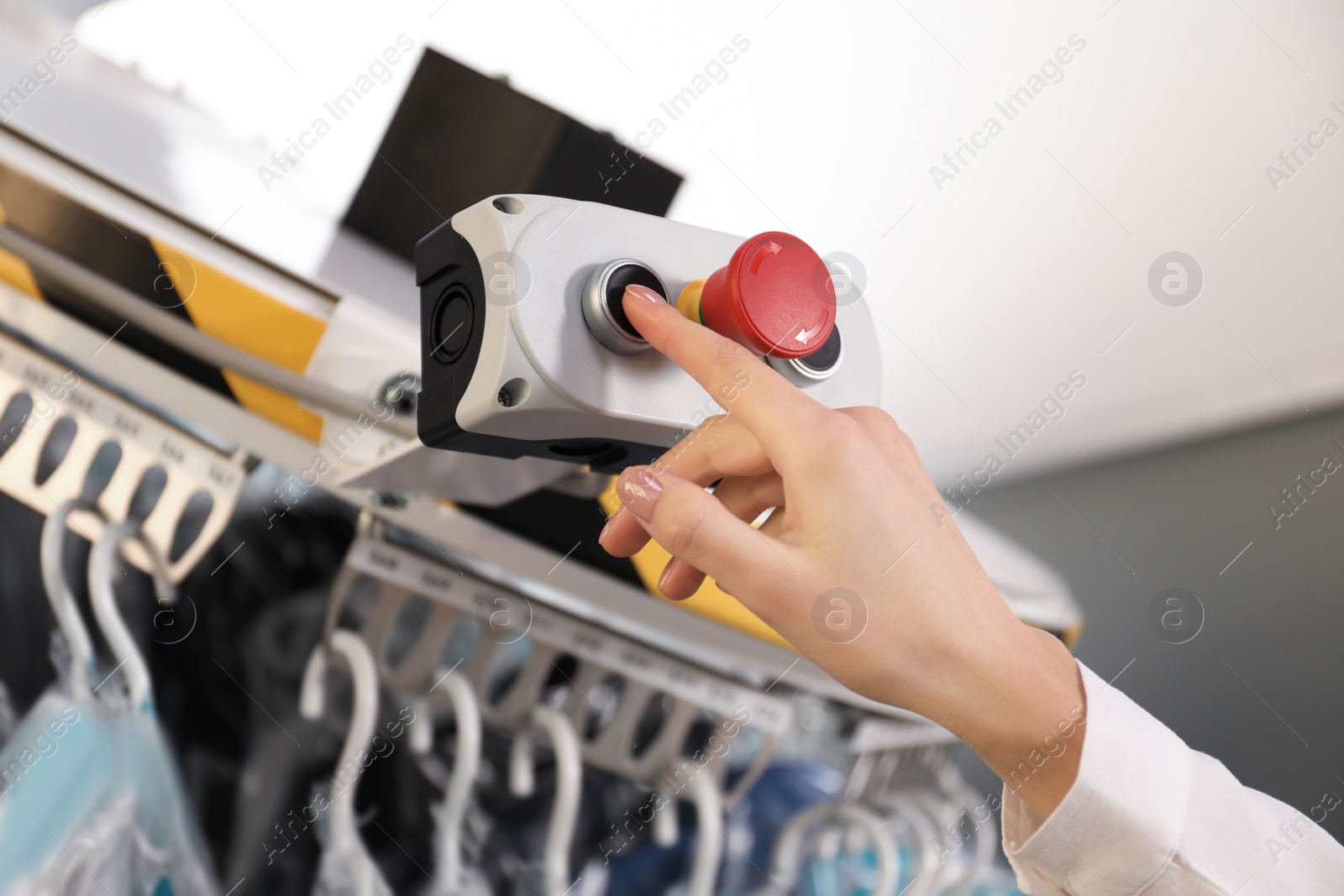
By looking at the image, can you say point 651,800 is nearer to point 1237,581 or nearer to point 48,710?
point 48,710

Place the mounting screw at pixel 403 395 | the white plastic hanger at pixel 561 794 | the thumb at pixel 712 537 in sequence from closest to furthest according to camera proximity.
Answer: the thumb at pixel 712 537 → the mounting screw at pixel 403 395 → the white plastic hanger at pixel 561 794

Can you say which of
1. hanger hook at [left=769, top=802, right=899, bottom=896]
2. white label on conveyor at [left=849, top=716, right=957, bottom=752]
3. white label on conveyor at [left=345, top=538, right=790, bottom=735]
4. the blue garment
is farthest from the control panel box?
white label on conveyor at [left=849, top=716, right=957, bottom=752]

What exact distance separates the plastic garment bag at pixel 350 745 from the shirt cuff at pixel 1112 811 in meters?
0.43

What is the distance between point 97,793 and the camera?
2.17 ft

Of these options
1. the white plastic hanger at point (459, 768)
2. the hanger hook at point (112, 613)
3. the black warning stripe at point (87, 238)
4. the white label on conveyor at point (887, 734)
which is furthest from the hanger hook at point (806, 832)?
the black warning stripe at point (87, 238)

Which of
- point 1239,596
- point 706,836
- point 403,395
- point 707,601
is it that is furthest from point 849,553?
point 1239,596

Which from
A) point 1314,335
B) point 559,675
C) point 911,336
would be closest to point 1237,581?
point 1314,335

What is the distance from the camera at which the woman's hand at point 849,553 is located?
290mm

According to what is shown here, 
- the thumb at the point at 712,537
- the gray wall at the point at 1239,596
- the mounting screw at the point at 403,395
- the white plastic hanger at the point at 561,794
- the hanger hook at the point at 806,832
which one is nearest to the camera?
→ the thumb at the point at 712,537

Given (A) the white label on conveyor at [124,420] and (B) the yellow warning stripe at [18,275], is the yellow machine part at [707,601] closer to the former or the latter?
(A) the white label on conveyor at [124,420]

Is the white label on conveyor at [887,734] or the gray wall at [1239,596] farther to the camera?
the gray wall at [1239,596]

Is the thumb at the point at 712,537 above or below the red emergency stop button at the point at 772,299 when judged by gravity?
below

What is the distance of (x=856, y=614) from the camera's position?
0.30 m

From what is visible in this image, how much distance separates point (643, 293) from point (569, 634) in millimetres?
497
